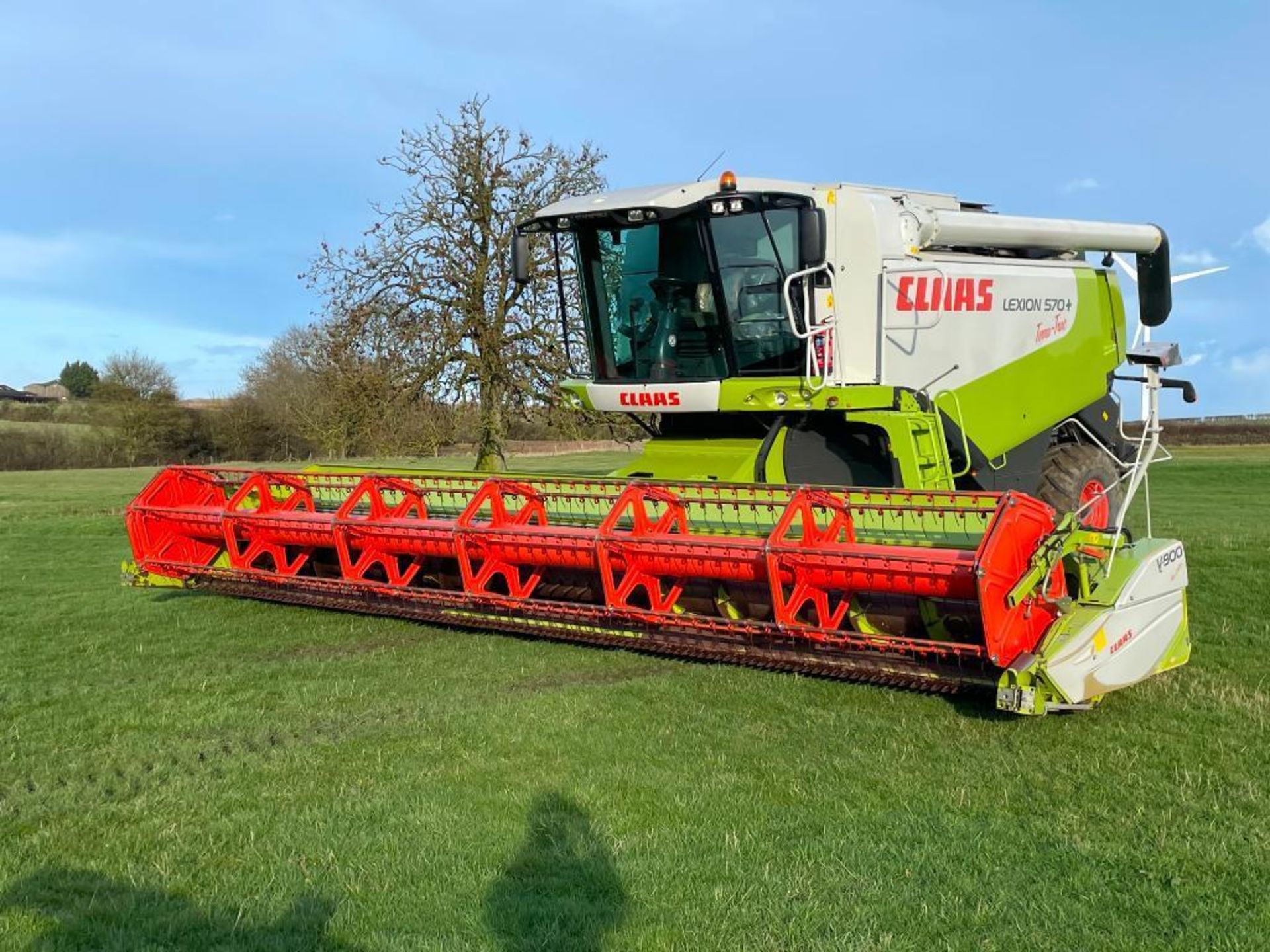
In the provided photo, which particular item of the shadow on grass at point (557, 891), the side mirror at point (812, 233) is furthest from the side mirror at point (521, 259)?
the shadow on grass at point (557, 891)

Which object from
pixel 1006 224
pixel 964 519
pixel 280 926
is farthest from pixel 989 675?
pixel 1006 224

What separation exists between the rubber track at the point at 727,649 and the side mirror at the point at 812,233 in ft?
8.36

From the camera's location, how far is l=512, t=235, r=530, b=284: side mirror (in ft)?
27.3

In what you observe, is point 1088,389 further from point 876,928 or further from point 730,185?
point 876,928

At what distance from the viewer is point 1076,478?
9.09 meters

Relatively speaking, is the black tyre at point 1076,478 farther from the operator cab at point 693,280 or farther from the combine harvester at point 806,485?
the operator cab at point 693,280

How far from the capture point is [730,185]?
7.20 meters

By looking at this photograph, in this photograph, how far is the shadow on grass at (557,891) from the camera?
3156mm

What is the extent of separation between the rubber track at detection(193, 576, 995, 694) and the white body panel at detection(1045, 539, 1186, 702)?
0.38 meters

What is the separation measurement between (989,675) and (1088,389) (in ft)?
16.7

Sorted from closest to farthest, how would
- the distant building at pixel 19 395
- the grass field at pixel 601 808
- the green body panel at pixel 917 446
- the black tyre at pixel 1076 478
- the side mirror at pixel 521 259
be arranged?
the grass field at pixel 601 808 < the green body panel at pixel 917 446 < the side mirror at pixel 521 259 < the black tyre at pixel 1076 478 < the distant building at pixel 19 395

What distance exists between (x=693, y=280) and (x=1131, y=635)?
3772mm

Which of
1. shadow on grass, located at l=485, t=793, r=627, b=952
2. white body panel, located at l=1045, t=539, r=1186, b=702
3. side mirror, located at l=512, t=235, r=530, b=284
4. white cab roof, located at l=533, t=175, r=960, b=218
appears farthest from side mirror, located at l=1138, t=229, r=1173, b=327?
shadow on grass, located at l=485, t=793, r=627, b=952

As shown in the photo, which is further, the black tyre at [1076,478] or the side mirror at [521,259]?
the black tyre at [1076,478]
